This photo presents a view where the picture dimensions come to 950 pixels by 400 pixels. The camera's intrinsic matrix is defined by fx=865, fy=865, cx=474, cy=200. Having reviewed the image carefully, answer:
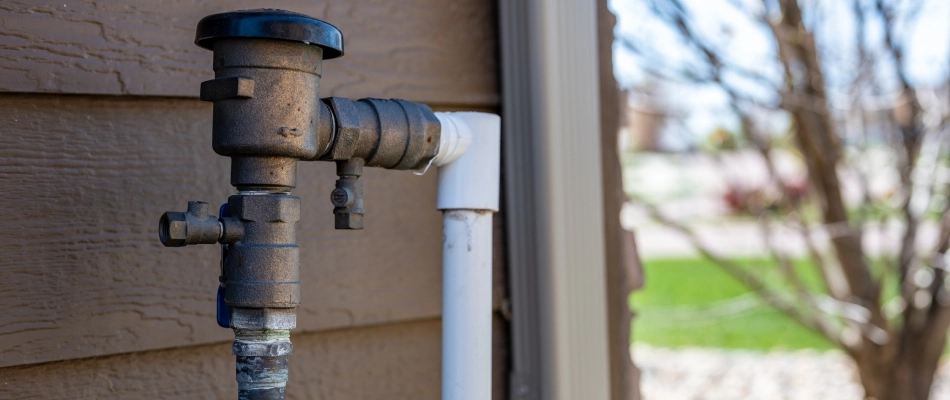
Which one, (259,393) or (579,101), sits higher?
(579,101)

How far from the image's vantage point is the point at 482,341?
42.4 inches

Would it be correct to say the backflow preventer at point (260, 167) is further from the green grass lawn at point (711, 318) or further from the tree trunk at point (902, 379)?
the green grass lawn at point (711, 318)

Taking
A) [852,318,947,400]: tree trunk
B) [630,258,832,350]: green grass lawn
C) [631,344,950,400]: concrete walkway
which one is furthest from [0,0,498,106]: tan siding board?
[630,258,832,350]: green grass lawn

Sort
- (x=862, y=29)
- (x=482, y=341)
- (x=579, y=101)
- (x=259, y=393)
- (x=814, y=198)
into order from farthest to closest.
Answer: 1. (x=814, y=198)
2. (x=862, y=29)
3. (x=579, y=101)
4. (x=482, y=341)
5. (x=259, y=393)

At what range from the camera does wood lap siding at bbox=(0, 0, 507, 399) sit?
0.94m

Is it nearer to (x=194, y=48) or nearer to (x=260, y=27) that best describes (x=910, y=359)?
(x=194, y=48)

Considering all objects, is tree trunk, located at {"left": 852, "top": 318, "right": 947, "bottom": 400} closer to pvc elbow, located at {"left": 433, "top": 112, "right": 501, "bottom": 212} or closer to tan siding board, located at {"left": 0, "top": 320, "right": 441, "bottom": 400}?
tan siding board, located at {"left": 0, "top": 320, "right": 441, "bottom": 400}

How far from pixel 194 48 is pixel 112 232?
0.24 meters

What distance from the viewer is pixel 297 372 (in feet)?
3.74

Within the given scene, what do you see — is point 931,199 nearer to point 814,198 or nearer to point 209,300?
point 814,198

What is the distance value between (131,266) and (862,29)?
290 centimetres

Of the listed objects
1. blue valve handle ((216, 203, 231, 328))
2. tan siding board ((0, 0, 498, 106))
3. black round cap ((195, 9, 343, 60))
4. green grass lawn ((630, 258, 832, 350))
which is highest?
tan siding board ((0, 0, 498, 106))

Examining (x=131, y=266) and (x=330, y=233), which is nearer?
(x=131, y=266)

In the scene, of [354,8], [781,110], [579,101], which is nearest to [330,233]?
[354,8]
